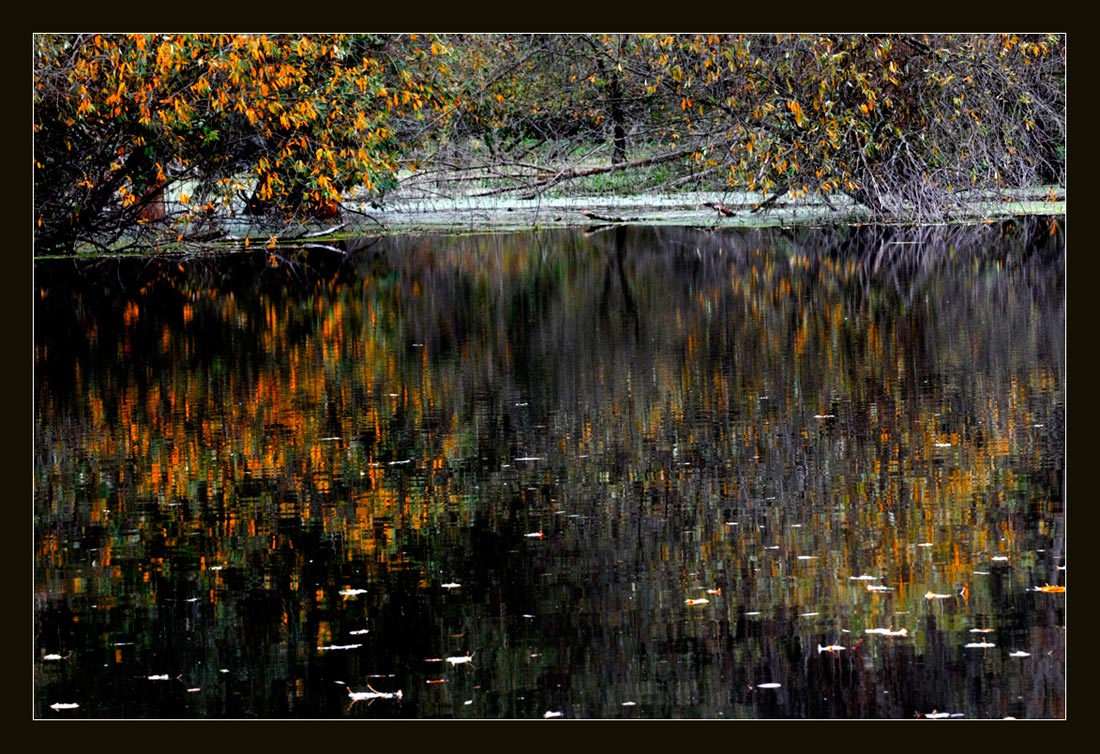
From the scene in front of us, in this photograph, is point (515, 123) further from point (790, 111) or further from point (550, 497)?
point (550, 497)

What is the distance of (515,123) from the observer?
36.3 feet

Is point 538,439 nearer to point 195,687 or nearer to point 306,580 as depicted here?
point 306,580

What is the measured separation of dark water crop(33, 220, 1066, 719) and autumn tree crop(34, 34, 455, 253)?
50cm

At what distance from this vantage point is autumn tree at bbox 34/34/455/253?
10234mm

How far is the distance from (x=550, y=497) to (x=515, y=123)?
4.72 m

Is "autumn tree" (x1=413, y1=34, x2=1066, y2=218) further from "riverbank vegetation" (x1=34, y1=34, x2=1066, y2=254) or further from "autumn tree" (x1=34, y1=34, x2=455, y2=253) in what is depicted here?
"autumn tree" (x1=34, y1=34, x2=455, y2=253)

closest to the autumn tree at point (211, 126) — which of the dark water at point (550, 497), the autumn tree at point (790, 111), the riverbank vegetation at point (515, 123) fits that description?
the riverbank vegetation at point (515, 123)

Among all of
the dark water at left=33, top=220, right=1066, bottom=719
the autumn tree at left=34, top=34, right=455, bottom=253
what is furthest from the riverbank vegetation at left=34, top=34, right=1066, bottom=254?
the dark water at left=33, top=220, right=1066, bottom=719

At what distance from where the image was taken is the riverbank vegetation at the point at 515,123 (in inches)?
402

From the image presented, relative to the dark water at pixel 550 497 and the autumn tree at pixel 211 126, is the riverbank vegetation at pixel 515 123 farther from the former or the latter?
the dark water at pixel 550 497

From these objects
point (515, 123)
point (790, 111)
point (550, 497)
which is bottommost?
point (550, 497)

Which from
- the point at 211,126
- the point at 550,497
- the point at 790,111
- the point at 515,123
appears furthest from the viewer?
the point at 790,111

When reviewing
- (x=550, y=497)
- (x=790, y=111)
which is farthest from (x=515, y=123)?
(x=550, y=497)

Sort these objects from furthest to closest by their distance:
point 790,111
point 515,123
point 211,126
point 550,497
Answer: point 790,111 → point 211,126 → point 515,123 → point 550,497
